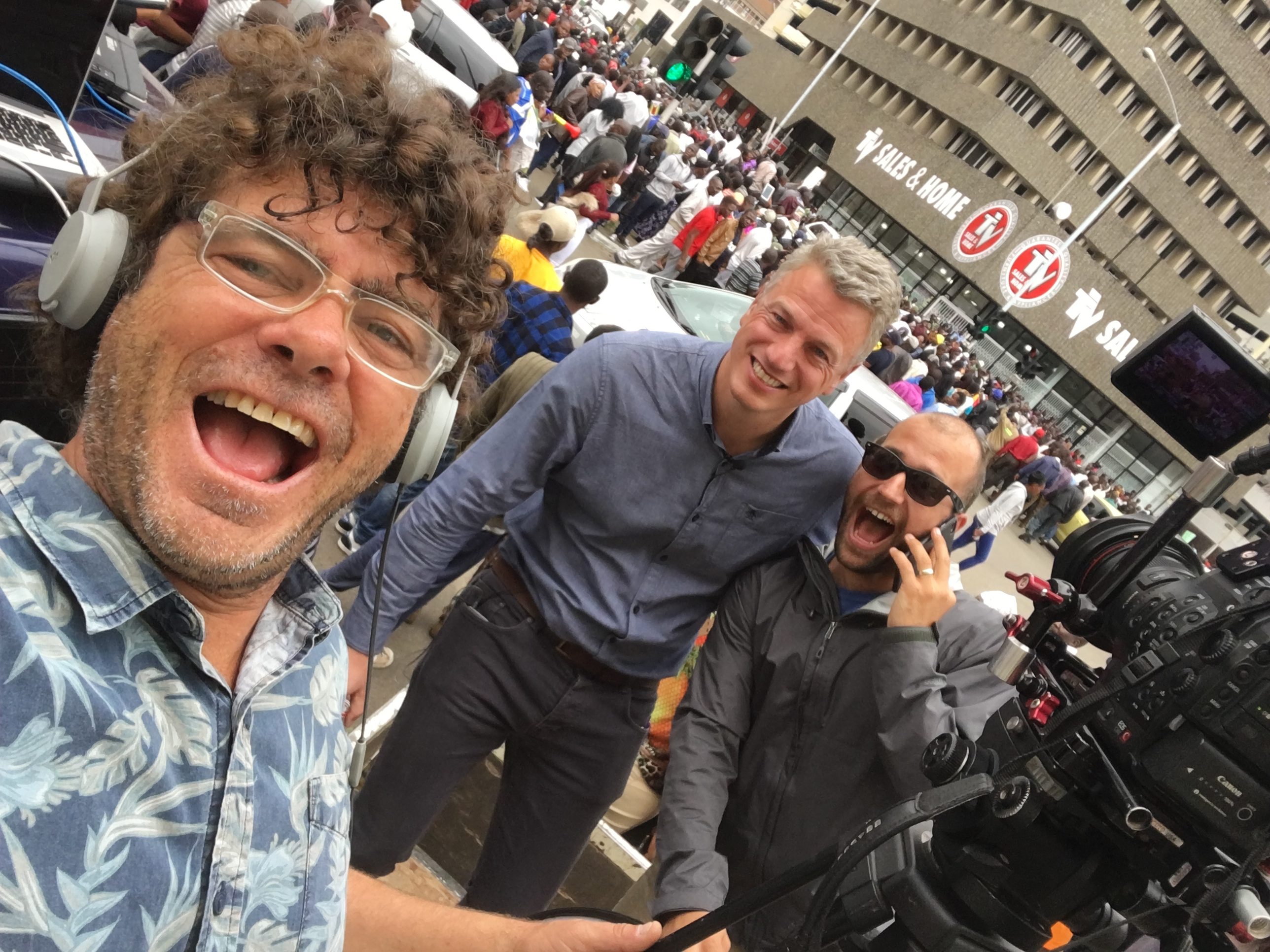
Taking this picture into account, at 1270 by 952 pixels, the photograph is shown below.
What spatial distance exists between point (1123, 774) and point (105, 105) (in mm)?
3658

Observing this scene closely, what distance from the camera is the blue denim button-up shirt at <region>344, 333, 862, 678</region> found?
7.16 ft

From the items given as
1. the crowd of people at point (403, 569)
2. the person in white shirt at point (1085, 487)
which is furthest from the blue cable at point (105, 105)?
the person in white shirt at point (1085, 487)

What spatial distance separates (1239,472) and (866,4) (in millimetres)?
53222

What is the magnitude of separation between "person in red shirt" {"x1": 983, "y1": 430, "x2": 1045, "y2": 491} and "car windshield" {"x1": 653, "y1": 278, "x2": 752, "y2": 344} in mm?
5957

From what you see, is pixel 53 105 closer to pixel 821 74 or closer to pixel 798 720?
pixel 798 720

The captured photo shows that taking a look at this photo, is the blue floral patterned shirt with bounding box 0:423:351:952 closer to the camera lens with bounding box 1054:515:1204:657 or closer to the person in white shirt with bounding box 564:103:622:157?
the camera lens with bounding box 1054:515:1204:657

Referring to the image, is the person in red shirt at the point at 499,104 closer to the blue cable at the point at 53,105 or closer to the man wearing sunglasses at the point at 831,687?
the blue cable at the point at 53,105

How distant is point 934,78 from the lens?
37.3 meters

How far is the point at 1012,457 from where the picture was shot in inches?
481

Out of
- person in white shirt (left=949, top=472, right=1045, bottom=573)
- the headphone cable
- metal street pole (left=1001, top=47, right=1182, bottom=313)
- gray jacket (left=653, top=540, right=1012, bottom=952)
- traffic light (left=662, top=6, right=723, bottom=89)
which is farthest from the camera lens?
A: metal street pole (left=1001, top=47, right=1182, bottom=313)

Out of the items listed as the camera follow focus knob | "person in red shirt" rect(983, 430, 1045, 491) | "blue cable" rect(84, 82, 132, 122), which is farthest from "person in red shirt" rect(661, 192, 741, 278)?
the camera follow focus knob

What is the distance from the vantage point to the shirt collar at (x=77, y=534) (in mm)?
944

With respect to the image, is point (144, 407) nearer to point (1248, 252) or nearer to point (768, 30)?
point (1248, 252)

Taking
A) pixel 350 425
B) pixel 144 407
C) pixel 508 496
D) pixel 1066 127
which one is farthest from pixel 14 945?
pixel 1066 127
